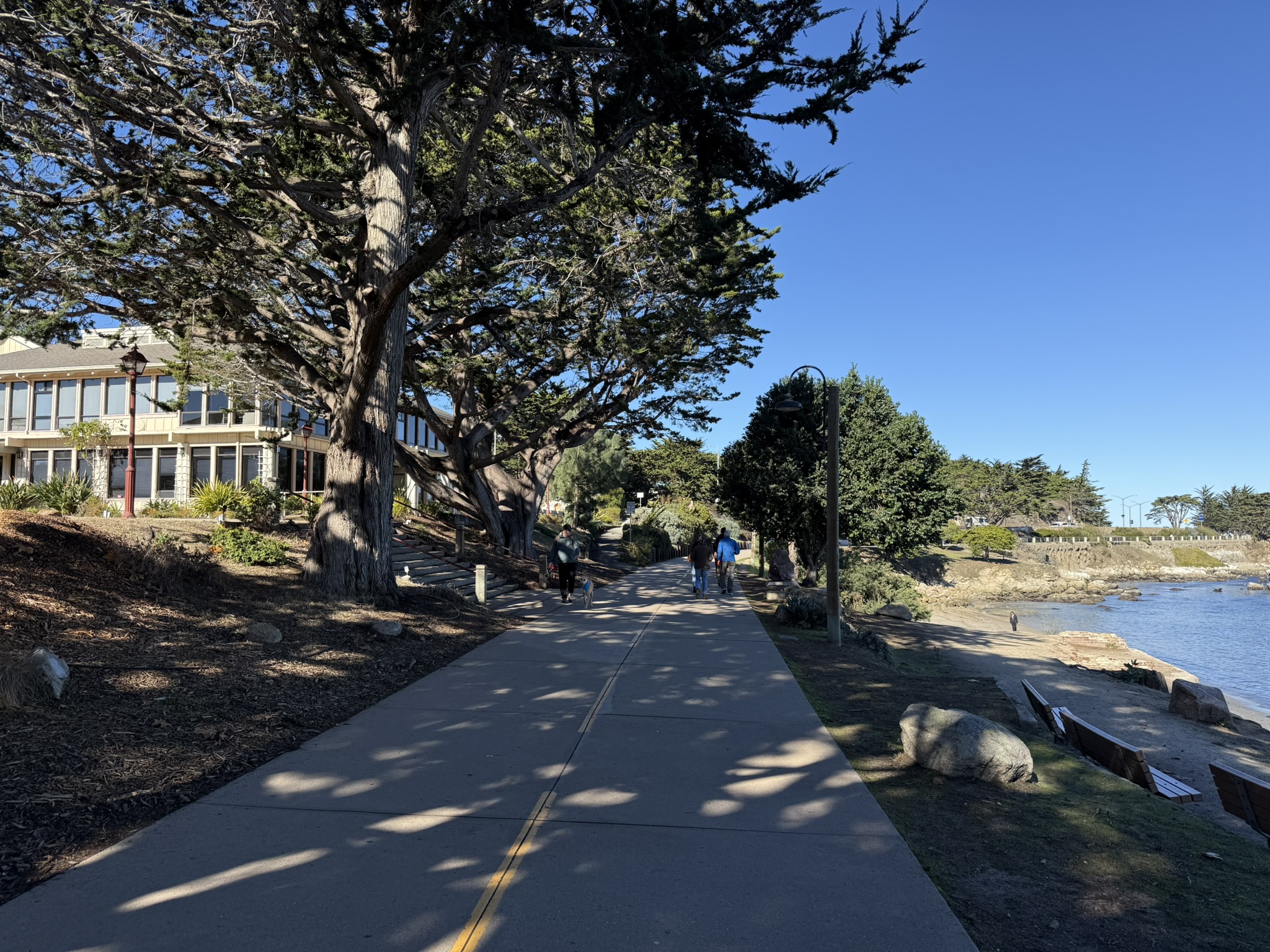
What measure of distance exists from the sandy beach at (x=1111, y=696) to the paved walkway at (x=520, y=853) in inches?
157

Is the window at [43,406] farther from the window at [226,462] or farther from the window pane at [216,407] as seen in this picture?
the window at [226,462]

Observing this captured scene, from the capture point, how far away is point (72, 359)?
3212 cm

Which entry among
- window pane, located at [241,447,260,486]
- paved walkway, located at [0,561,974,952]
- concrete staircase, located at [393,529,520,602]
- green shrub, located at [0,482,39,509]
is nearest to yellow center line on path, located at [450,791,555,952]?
paved walkway, located at [0,561,974,952]

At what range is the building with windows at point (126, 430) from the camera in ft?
100

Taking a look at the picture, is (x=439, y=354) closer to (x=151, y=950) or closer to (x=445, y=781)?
(x=445, y=781)

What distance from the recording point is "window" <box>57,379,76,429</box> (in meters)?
31.3

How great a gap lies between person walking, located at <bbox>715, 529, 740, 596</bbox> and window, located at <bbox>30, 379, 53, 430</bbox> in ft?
90.7

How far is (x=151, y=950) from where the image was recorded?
3.18 metres

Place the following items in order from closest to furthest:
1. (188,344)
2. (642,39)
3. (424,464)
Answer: (642,39) < (188,344) < (424,464)

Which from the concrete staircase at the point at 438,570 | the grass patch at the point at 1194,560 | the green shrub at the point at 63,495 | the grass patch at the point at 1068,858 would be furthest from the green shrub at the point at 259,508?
the grass patch at the point at 1194,560

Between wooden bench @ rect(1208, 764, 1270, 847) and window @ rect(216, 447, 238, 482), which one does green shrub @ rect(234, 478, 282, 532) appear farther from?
wooden bench @ rect(1208, 764, 1270, 847)

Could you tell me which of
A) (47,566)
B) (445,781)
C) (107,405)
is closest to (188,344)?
(47,566)

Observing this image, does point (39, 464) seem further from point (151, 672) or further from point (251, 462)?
point (151, 672)

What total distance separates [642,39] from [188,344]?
9930 millimetres
